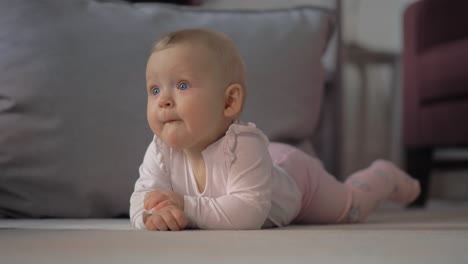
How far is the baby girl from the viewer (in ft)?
2.44

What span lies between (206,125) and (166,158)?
0.33 ft

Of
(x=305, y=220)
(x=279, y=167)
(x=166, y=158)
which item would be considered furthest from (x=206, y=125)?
(x=305, y=220)

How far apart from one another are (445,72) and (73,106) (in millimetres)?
→ 1191

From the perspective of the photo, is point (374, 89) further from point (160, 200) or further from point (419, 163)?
point (160, 200)

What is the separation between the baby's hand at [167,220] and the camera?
0.70m

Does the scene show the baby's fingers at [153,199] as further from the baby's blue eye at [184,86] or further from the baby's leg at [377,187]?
the baby's leg at [377,187]

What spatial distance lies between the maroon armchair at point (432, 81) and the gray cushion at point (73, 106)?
82 cm

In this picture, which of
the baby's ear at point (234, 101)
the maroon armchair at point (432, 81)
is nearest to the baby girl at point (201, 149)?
the baby's ear at point (234, 101)

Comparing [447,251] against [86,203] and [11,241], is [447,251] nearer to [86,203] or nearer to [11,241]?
[11,241]

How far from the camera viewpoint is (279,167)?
935mm

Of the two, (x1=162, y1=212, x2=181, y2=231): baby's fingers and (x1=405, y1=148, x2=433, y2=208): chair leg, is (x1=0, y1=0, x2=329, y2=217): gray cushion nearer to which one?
(x1=162, y1=212, x2=181, y2=231): baby's fingers

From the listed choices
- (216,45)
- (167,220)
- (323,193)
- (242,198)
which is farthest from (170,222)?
(323,193)

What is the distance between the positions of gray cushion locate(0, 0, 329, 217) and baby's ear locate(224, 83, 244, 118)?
1.02ft

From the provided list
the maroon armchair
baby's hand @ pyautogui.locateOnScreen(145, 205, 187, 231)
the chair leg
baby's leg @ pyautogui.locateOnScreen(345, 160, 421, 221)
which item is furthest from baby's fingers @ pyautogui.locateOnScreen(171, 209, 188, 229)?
the chair leg
